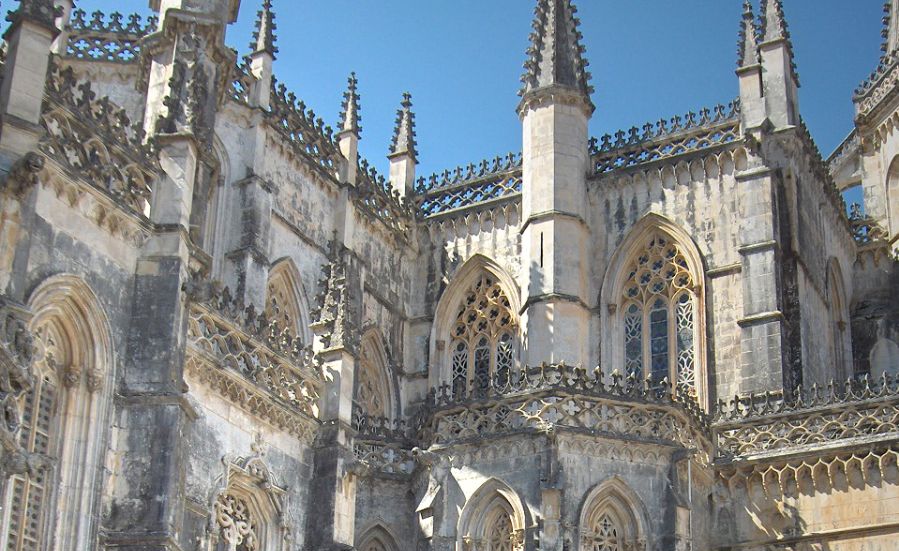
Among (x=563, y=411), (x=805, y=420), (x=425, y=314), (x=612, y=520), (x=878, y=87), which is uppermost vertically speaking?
(x=878, y=87)

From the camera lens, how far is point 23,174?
1521 cm

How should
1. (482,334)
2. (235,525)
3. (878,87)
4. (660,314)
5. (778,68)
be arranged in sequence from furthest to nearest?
(878,87), (482,334), (778,68), (660,314), (235,525)

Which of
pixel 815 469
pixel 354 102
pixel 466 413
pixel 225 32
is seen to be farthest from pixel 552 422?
pixel 354 102

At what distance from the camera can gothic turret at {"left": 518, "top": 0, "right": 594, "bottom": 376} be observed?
2962 centimetres

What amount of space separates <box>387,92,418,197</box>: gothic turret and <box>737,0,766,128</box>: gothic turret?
25.6ft

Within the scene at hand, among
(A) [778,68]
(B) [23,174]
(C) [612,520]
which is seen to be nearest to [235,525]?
(B) [23,174]

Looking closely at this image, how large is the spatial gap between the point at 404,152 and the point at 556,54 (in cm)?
463

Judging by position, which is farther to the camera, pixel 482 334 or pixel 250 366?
pixel 482 334

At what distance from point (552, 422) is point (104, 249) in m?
9.73

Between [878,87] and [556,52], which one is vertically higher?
[878,87]

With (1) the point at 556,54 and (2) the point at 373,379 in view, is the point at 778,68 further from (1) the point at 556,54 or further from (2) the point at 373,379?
(2) the point at 373,379

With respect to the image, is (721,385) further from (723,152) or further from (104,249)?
(104,249)

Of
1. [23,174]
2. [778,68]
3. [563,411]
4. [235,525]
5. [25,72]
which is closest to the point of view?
[23,174]

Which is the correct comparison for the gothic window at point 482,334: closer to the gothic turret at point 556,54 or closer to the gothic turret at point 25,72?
the gothic turret at point 556,54
